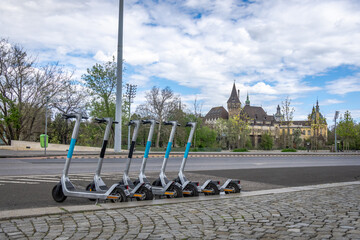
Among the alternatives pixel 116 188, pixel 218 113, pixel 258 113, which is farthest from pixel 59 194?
pixel 258 113

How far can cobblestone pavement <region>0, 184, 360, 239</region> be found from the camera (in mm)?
4102

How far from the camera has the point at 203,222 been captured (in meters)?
4.75

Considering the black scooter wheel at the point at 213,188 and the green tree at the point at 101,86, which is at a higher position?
the green tree at the point at 101,86

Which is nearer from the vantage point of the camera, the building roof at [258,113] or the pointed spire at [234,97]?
the pointed spire at [234,97]

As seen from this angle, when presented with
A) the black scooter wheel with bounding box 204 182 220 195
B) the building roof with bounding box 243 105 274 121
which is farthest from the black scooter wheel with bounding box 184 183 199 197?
the building roof with bounding box 243 105 274 121

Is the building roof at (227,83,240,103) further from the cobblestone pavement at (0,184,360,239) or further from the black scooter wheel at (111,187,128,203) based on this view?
the black scooter wheel at (111,187,128,203)

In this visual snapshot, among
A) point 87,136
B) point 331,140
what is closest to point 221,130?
point 331,140

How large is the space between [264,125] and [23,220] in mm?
156605

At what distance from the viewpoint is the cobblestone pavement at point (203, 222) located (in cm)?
410

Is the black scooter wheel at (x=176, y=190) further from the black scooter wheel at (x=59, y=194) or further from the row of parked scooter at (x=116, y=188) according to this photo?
the black scooter wheel at (x=59, y=194)

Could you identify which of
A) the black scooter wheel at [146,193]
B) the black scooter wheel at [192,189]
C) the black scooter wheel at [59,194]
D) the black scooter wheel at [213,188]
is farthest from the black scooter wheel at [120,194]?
the black scooter wheel at [213,188]

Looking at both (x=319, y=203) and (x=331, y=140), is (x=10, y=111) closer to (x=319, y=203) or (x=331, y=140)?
(x=319, y=203)

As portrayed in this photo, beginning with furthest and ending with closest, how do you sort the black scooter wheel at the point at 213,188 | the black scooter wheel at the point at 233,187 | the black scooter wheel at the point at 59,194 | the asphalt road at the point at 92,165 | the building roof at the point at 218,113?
1. the building roof at the point at 218,113
2. the asphalt road at the point at 92,165
3. the black scooter wheel at the point at 233,187
4. the black scooter wheel at the point at 213,188
5. the black scooter wheel at the point at 59,194

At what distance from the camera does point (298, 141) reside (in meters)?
93.9
